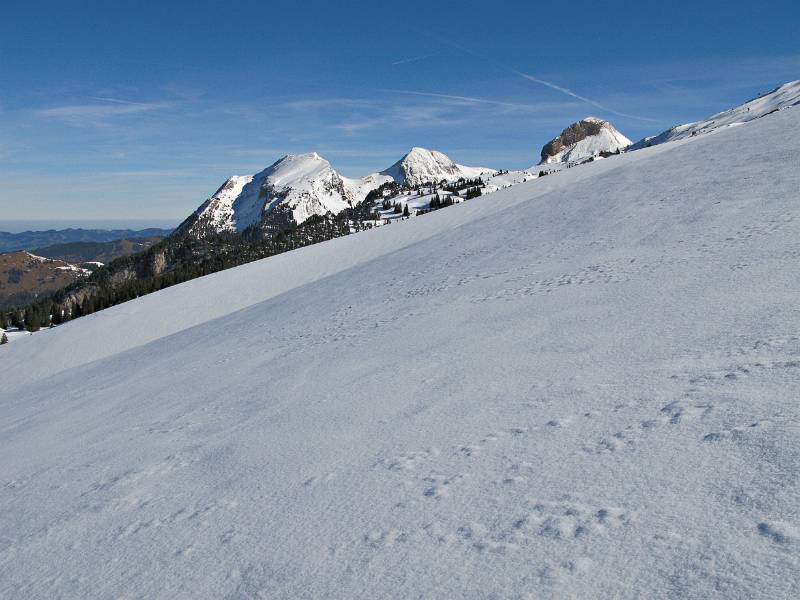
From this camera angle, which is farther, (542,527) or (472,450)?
(472,450)

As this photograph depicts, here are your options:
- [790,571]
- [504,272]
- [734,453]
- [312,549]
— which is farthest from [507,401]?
[504,272]

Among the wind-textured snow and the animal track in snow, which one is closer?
the wind-textured snow

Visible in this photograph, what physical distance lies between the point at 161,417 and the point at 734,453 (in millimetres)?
11219

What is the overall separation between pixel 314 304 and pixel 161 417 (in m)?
13.3

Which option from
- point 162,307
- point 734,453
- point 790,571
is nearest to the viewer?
point 790,571

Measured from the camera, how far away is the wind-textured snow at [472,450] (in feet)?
14.3

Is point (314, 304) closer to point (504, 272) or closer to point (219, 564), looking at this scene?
point (504, 272)

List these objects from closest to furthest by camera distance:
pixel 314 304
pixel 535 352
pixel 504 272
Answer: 1. pixel 535 352
2. pixel 504 272
3. pixel 314 304

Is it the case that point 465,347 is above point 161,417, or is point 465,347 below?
above

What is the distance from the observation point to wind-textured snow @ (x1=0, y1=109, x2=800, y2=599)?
A: 4363 millimetres

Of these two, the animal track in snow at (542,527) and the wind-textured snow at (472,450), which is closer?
the wind-textured snow at (472,450)

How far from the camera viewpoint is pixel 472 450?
21.5 feet

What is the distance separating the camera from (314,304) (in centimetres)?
2441

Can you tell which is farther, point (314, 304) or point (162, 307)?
point (162, 307)
